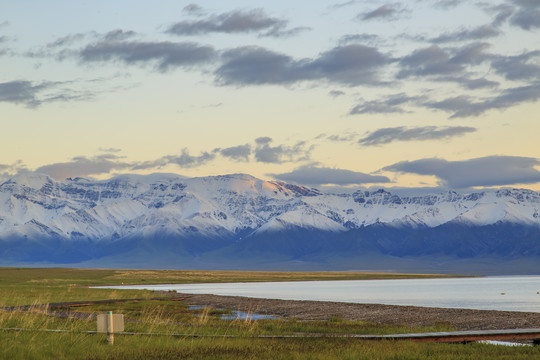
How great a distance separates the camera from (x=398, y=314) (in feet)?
203

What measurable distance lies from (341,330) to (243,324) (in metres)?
5.24

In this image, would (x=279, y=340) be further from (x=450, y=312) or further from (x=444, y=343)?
(x=450, y=312)

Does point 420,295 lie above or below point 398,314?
below

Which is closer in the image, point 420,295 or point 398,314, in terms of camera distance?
point 398,314

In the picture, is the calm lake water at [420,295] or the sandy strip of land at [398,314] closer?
the sandy strip of land at [398,314]

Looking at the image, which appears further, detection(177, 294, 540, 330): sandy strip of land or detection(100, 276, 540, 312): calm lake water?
detection(100, 276, 540, 312): calm lake water

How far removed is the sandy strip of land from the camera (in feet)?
170

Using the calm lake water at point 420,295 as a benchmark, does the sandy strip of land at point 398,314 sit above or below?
above

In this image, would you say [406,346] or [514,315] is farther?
[514,315]

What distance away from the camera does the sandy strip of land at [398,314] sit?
5181 centimetres

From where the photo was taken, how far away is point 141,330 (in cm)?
3722

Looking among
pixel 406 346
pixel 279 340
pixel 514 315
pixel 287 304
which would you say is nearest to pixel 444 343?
pixel 406 346

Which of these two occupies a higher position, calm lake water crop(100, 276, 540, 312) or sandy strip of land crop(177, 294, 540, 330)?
sandy strip of land crop(177, 294, 540, 330)

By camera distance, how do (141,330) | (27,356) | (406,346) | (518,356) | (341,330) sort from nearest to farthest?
(27,356)
(518,356)
(406,346)
(141,330)
(341,330)
